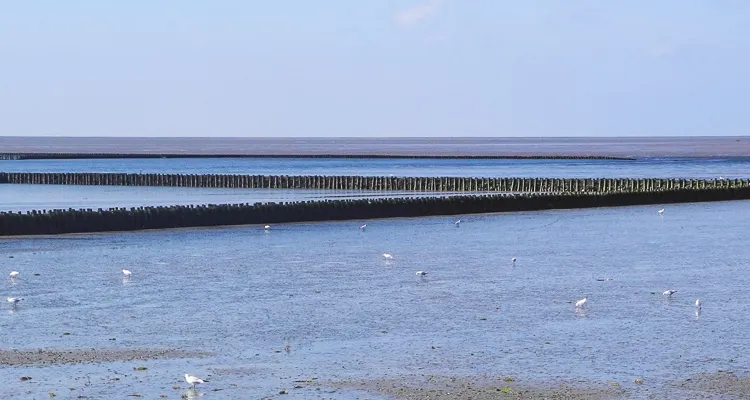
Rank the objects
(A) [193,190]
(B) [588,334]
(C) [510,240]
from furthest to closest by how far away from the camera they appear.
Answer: (A) [193,190] → (C) [510,240] → (B) [588,334]

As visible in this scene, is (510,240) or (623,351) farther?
(510,240)

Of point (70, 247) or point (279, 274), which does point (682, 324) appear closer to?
point (279, 274)

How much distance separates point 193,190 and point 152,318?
6095 cm

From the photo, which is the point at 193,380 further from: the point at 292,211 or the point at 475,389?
the point at 292,211

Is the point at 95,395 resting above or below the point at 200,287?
above

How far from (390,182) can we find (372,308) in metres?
58.0

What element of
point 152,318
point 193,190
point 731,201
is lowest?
point 193,190

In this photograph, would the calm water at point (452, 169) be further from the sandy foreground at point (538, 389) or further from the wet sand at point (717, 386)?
the sandy foreground at point (538, 389)

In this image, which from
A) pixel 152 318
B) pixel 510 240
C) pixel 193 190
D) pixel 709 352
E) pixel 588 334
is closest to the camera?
pixel 709 352

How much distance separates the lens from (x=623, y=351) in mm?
18828

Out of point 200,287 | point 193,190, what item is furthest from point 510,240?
point 193,190

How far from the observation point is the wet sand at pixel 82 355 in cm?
1794

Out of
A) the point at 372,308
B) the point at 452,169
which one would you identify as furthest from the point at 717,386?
the point at 452,169

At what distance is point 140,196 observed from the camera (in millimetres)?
73188
